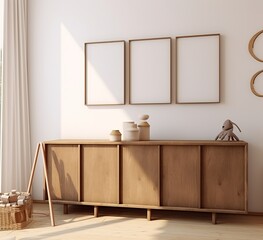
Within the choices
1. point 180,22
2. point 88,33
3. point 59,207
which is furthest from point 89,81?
point 59,207

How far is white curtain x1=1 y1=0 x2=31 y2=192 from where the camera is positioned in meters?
3.42

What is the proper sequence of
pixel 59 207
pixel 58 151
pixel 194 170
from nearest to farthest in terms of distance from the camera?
1. pixel 194 170
2. pixel 58 151
3. pixel 59 207

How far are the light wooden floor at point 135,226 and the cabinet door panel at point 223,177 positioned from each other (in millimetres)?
226

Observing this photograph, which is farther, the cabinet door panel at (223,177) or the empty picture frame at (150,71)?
the empty picture frame at (150,71)

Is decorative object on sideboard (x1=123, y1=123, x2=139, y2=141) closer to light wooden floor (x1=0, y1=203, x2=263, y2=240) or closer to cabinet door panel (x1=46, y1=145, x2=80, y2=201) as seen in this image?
cabinet door panel (x1=46, y1=145, x2=80, y2=201)

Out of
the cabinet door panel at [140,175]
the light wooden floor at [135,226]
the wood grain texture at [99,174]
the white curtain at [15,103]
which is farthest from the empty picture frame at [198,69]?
the white curtain at [15,103]

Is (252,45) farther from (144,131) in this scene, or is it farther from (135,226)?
(135,226)

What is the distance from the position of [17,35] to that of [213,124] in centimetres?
240

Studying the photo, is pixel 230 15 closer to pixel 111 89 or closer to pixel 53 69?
→ pixel 111 89

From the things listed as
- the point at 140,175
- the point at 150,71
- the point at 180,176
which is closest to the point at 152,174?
the point at 140,175

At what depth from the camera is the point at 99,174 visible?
3148mm

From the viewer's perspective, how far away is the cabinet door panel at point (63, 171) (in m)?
3.21

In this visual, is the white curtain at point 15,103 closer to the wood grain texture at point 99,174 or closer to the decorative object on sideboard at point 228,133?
the wood grain texture at point 99,174

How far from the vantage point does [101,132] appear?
3605 mm
